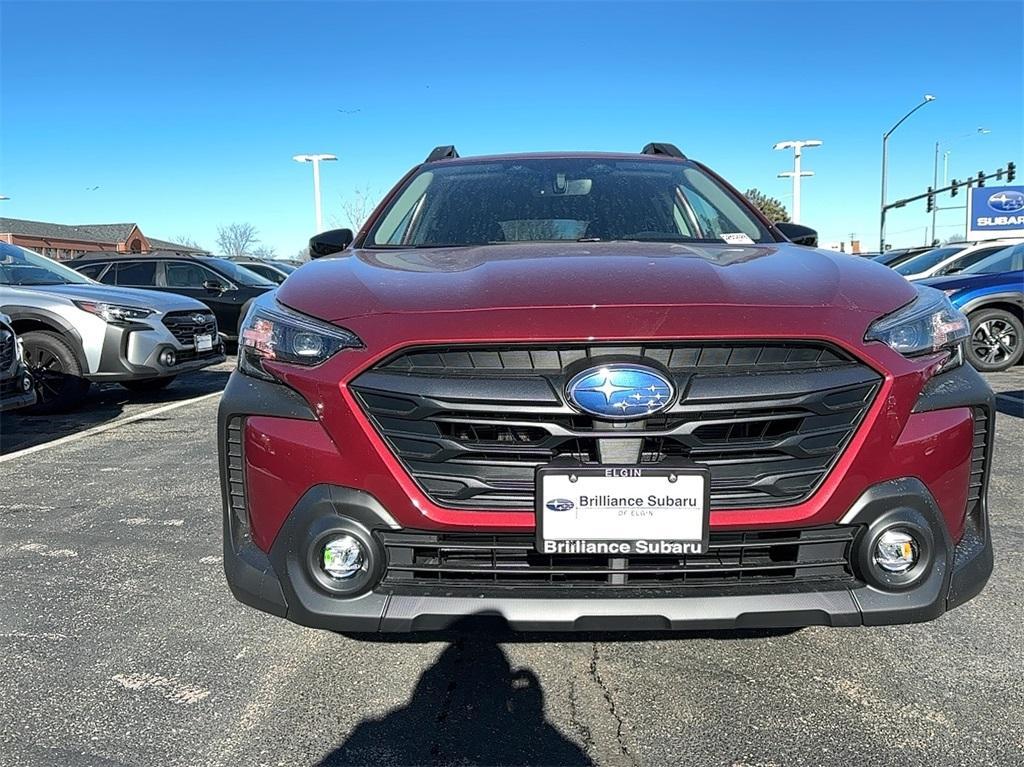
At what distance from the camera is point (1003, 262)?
30.4ft

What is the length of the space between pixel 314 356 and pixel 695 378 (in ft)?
3.12

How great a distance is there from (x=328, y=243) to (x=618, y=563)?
2114 mm

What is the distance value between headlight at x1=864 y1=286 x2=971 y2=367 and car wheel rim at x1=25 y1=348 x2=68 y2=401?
685 centimetres

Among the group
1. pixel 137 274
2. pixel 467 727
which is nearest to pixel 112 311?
pixel 137 274

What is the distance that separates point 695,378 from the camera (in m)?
1.79

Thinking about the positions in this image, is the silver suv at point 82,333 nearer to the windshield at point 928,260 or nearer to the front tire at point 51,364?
the front tire at point 51,364

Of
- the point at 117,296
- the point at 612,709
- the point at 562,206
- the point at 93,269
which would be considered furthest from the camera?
the point at 93,269

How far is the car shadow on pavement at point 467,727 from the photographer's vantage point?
74.5 inches

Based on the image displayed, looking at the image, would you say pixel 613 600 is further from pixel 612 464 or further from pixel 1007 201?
pixel 1007 201

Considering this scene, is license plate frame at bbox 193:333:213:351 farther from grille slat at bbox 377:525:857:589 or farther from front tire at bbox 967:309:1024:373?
front tire at bbox 967:309:1024:373

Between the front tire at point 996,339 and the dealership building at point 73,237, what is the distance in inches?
1713

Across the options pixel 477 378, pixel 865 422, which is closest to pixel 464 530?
pixel 477 378

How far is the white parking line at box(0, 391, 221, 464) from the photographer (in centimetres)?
529

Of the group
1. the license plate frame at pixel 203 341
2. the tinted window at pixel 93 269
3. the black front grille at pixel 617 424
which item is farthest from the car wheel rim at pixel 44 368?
the black front grille at pixel 617 424
